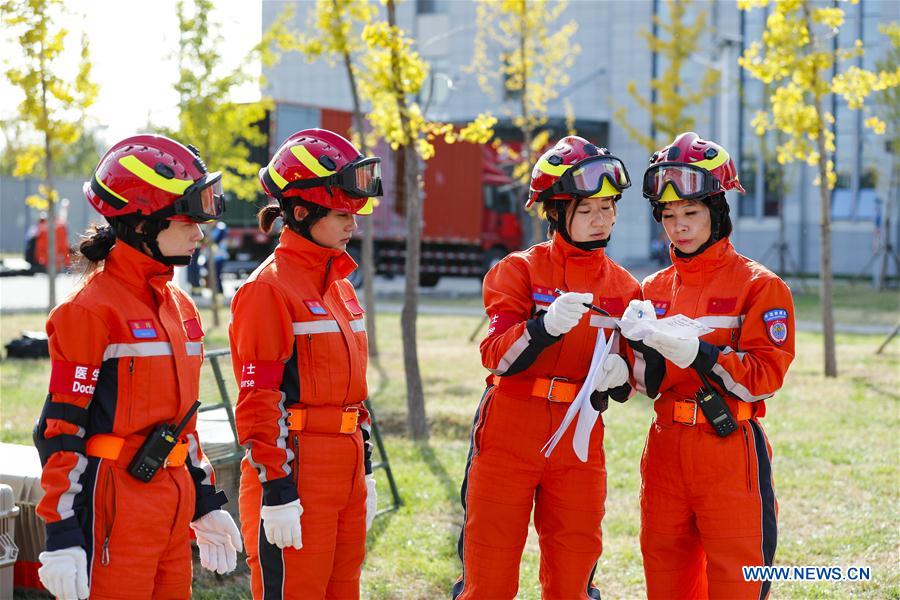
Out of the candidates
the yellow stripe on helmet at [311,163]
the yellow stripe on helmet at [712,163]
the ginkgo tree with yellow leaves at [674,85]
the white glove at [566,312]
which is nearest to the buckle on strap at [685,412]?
the white glove at [566,312]

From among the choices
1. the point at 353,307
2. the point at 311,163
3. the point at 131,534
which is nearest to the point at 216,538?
the point at 131,534

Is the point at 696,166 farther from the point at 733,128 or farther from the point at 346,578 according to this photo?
the point at 733,128

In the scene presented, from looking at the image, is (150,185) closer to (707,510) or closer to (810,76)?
(707,510)

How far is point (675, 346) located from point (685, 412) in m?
0.36

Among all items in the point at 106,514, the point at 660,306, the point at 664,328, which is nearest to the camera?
the point at 106,514

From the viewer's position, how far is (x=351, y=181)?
3678mm

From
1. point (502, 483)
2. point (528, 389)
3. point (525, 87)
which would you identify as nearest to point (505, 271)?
point (528, 389)

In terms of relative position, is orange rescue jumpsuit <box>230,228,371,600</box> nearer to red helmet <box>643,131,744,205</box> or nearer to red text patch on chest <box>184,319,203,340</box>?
red text patch on chest <box>184,319,203,340</box>

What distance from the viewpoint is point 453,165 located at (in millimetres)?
26812

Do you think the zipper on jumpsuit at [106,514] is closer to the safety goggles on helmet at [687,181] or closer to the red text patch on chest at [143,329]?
the red text patch on chest at [143,329]

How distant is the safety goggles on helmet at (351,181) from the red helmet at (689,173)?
1.07 metres

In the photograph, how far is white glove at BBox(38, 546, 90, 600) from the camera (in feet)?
9.93

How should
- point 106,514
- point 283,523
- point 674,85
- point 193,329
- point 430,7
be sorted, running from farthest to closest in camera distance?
point 430,7 < point 674,85 < point 193,329 < point 283,523 < point 106,514

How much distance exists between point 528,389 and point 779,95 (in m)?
9.28
